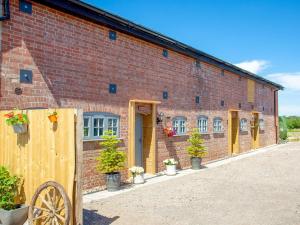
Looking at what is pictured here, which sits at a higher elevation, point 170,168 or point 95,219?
point 170,168

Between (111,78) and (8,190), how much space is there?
488cm

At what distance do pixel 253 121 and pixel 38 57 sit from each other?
16676 millimetres

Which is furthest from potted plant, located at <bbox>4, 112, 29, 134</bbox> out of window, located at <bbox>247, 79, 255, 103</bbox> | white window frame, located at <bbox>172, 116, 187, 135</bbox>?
window, located at <bbox>247, 79, 255, 103</bbox>

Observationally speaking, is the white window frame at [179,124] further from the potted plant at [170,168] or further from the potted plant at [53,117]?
the potted plant at [53,117]

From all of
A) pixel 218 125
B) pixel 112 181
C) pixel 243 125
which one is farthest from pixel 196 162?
pixel 243 125

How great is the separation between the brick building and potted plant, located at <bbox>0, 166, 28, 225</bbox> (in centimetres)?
180

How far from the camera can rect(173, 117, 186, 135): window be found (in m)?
12.8

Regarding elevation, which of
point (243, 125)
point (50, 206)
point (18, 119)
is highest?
point (18, 119)

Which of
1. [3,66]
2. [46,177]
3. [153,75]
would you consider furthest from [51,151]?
[153,75]

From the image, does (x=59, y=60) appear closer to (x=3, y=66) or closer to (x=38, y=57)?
(x=38, y=57)

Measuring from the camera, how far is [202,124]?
589 inches

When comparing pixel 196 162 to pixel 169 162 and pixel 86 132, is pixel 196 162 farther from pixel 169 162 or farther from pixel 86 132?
pixel 86 132

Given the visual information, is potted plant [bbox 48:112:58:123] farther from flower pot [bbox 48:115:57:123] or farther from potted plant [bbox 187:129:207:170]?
potted plant [bbox 187:129:207:170]

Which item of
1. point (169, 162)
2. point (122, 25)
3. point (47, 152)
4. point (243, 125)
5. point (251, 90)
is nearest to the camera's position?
point (47, 152)
